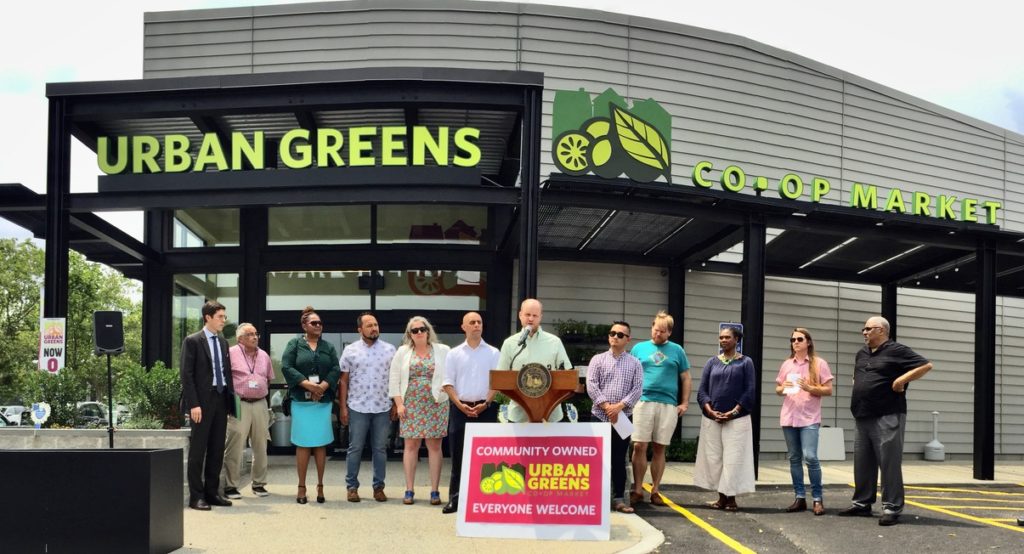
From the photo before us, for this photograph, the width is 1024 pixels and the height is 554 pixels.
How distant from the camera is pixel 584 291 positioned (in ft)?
43.1

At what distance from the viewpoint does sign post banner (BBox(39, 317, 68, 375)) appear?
8922 mm

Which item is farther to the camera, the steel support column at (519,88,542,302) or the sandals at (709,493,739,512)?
the steel support column at (519,88,542,302)

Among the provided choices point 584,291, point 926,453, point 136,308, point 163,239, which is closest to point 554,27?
point 584,291

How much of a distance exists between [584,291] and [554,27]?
4129mm

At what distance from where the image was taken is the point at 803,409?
7570 mm

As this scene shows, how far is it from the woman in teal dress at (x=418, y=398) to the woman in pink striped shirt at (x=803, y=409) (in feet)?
9.83

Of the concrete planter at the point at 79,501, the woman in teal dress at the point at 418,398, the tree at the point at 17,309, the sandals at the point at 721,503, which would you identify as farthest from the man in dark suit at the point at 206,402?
the tree at the point at 17,309

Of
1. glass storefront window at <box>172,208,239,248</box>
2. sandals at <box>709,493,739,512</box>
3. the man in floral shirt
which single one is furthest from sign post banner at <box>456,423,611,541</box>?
glass storefront window at <box>172,208,239,248</box>

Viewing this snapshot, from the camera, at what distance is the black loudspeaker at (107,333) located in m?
7.50

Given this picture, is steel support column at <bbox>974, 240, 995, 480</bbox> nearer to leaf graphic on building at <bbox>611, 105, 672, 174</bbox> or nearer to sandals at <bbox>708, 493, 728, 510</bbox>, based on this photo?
leaf graphic on building at <bbox>611, 105, 672, 174</bbox>

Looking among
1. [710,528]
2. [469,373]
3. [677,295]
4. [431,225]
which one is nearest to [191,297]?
[431,225]

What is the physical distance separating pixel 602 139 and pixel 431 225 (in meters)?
3.22

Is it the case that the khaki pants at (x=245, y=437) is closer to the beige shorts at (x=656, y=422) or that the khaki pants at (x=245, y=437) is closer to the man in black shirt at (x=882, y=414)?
the beige shorts at (x=656, y=422)

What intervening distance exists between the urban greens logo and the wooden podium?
165 inches
